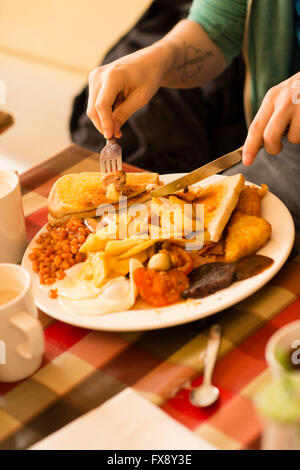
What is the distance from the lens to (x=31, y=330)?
916mm

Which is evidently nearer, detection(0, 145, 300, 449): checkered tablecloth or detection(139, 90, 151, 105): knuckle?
detection(0, 145, 300, 449): checkered tablecloth

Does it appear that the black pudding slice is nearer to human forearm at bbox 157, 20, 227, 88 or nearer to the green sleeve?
human forearm at bbox 157, 20, 227, 88

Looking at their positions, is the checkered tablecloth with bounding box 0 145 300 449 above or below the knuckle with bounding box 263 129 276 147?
below

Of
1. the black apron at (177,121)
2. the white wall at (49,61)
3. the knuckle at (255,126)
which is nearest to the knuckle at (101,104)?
the knuckle at (255,126)

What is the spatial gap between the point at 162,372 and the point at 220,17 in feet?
4.53

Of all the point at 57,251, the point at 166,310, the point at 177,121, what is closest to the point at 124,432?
the point at 166,310

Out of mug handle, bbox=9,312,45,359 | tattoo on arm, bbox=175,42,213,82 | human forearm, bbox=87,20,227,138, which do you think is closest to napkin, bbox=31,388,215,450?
mug handle, bbox=9,312,45,359

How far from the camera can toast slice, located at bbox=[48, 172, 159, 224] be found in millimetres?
1424

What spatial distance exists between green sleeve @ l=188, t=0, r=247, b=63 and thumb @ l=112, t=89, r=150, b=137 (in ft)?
1.76

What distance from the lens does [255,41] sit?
197 cm

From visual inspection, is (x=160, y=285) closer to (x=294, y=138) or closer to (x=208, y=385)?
(x=208, y=385)

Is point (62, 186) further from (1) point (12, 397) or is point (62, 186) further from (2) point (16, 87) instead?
(2) point (16, 87)

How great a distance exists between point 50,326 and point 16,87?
9.84ft

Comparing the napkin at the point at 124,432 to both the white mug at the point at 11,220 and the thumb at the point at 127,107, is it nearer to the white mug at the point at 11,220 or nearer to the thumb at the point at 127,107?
the white mug at the point at 11,220
